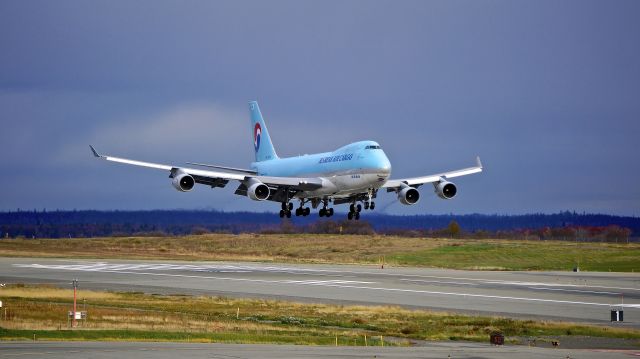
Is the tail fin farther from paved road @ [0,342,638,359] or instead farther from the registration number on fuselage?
paved road @ [0,342,638,359]

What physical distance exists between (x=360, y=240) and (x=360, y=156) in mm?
62506

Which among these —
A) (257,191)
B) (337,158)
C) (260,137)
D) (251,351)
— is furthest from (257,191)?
(251,351)

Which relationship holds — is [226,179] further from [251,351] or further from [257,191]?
[251,351]

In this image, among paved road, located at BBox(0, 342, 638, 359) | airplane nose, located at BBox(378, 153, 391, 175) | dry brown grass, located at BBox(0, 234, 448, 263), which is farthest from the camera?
dry brown grass, located at BBox(0, 234, 448, 263)

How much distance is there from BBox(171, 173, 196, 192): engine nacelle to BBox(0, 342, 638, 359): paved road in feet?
161

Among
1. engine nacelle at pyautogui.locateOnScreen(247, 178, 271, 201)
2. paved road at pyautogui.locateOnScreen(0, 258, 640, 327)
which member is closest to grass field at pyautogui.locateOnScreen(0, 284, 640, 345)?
paved road at pyautogui.locateOnScreen(0, 258, 640, 327)

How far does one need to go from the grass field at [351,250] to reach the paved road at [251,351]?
67.8 m

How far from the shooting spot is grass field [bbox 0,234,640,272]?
121 meters

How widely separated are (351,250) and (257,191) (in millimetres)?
50450

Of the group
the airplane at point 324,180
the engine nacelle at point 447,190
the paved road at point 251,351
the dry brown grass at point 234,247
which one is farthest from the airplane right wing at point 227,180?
the paved road at point 251,351

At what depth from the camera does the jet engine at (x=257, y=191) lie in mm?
92425

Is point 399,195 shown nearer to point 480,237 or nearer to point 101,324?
point 101,324

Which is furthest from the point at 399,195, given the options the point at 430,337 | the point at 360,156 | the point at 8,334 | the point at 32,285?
the point at 8,334

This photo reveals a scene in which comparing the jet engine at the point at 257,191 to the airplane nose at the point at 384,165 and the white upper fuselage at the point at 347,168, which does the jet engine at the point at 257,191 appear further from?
the airplane nose at the point at 384,165
